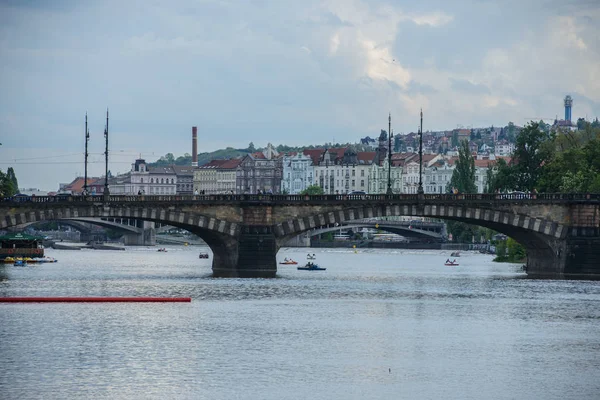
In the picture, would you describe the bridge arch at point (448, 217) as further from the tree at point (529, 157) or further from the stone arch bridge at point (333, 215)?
the tree at point (529, 157)

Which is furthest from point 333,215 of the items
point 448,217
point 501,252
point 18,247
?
point 18,247

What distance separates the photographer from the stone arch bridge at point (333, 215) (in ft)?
403

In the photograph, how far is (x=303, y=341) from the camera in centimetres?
7338

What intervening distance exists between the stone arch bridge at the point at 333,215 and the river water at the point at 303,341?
6169 mm

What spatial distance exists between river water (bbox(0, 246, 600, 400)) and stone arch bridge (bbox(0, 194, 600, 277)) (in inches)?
243

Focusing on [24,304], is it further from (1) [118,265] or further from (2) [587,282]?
(1) [118,265]

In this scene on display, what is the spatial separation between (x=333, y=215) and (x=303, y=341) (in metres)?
52.4

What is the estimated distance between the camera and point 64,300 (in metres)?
93.5

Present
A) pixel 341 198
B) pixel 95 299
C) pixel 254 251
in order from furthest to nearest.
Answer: pixel 341 198 < pixel 254 251 < pixel 95 299

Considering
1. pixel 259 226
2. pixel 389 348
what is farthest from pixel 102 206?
pixel 389 348

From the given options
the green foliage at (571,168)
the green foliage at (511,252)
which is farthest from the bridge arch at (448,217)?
the green foliage at (511,252)

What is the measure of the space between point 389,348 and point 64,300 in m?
30.6

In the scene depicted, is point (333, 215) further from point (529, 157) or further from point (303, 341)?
point (529, 157)

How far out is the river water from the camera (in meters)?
58.5
